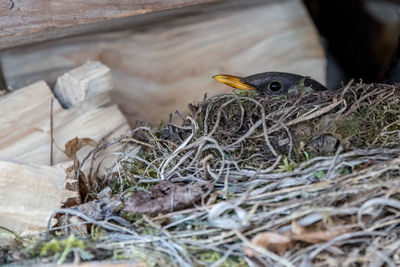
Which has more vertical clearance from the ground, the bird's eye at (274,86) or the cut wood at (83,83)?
the cut wood at (83,83)

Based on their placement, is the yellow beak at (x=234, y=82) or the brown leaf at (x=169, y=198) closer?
the brown leaf at (x=169, y=198)

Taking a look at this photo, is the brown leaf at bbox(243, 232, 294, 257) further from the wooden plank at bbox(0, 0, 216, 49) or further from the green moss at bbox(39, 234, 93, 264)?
the wooden plank at bbox(0, 0, 216, 49)

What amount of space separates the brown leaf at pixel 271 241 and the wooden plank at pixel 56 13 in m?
0.94

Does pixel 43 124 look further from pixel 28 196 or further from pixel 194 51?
pixel 194 51

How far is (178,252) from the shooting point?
137 centimetres

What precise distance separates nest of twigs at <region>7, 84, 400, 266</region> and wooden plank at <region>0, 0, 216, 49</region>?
0.41 m

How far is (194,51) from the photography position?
246 centimetres

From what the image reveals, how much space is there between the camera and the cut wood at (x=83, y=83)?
77.9 inches

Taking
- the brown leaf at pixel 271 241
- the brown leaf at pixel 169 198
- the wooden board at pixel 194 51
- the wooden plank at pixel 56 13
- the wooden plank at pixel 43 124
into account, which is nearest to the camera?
the brown leaf at pixel 271 241

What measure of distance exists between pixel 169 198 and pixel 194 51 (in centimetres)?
113

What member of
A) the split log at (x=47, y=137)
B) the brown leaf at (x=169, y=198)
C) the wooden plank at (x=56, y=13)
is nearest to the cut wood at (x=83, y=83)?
the split log at (x=47, y=137)

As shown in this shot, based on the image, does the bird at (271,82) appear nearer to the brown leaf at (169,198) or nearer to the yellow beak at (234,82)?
the yellow beak at (234,82)

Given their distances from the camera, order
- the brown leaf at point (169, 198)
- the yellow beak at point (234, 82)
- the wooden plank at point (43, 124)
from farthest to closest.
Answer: the yellow beak at point (234, 82) → the wooden plank at point (43, 124) → the brown leaf at point (169, 198)

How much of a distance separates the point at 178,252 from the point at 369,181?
0.55m
